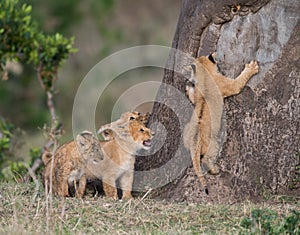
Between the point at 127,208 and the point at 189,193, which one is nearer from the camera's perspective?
the point at 127,208

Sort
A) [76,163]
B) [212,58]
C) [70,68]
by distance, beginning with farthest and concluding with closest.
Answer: [70,68], [76,163], [212,58]

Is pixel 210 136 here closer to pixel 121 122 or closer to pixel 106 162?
pixel 121 122

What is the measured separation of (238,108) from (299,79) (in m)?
0.59

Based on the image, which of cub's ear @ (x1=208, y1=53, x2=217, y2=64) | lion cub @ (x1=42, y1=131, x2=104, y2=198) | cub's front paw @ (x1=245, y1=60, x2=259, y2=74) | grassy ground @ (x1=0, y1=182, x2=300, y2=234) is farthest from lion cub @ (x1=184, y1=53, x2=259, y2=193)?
lion cub @ (x1=42, y1=131, x2=104, y2=198)

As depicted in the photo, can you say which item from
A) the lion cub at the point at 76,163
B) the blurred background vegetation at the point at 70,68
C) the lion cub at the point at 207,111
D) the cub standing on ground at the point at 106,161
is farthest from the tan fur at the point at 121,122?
the blurred background vegetation at the point at 70,68

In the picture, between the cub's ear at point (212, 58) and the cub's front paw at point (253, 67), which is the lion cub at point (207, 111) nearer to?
the cub's ear at point (212, 58)

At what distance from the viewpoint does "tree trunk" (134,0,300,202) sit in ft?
23.4

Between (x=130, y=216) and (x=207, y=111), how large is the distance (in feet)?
4.10

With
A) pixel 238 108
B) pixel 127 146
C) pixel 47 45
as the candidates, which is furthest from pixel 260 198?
pixel 47 45

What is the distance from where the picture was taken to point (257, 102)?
23.6 feet

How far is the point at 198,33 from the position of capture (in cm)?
743

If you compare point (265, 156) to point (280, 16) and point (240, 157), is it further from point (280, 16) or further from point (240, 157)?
point (280, 16)

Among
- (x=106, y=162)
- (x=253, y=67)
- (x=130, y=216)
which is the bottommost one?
Result: (x=130, y=216)

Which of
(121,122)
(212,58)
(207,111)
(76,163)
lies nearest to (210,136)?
(207,111)
